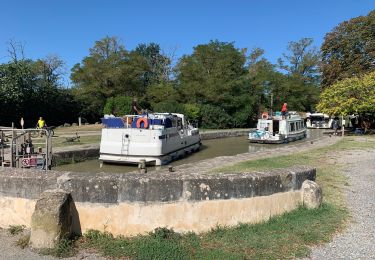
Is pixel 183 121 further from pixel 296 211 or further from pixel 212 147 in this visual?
pixel 296 211

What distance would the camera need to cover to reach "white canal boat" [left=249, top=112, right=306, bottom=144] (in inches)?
1239

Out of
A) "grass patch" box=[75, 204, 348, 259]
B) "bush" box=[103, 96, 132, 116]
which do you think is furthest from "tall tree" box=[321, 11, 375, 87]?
"grass patch" box=[75, 204, 348, 259]

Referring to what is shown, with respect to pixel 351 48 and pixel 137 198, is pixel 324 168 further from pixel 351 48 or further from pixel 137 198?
pixel 351 48

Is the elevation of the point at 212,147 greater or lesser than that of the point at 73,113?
lesser

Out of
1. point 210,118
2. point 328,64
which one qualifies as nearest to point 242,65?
point 210,118

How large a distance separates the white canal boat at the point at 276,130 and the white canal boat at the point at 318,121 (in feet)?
71.7

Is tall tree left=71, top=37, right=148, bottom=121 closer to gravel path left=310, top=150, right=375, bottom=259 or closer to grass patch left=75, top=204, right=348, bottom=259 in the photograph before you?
gravel path left=310, top=150, right=375, bottom=259

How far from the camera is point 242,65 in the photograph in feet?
171

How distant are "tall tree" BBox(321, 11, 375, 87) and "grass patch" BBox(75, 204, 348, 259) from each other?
36.0m


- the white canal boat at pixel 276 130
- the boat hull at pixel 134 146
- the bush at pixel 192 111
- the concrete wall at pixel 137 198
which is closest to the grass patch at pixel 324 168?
the concrete wall at pixel 137 198

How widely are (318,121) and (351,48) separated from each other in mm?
19508

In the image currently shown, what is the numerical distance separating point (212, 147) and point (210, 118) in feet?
55.1

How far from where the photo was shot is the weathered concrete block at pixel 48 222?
15.2 feet

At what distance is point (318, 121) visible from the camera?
5600 centimetres
